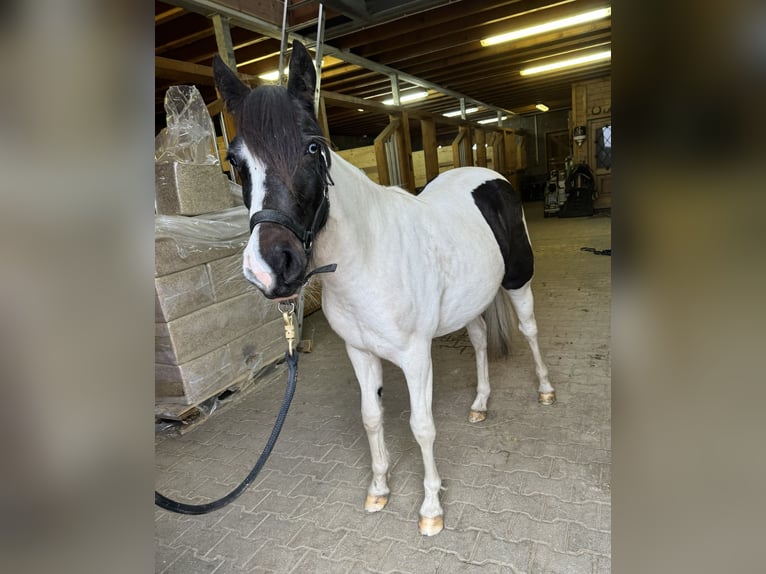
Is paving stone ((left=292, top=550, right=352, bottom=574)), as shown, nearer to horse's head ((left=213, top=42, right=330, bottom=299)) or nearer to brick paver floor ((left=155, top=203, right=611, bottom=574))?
brick paver floor ((left=155, top=203, right=611, bottom=574))

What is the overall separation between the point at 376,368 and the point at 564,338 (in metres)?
2.40

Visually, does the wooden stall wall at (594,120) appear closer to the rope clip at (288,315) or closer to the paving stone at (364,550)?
the paving stone at (364,550)

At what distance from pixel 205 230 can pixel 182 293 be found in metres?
0.48

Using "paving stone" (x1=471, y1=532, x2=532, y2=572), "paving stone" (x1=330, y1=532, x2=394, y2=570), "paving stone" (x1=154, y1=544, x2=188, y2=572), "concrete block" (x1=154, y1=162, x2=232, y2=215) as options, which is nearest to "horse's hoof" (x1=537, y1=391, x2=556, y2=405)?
"paving stone" (x1=471, y1=532, x2=532, y2=572)

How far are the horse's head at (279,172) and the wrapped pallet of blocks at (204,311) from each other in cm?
184

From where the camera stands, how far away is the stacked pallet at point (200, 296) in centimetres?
288

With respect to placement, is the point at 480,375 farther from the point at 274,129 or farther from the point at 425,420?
the point at 274,129

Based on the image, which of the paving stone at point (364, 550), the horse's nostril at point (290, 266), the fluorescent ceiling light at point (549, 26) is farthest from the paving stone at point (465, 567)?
the fluorescent ceiling light at point (549, 26)

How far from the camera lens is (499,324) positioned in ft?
10.7

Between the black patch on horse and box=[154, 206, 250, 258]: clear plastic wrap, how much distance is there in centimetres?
165

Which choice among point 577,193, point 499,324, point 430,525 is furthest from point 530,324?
point 577,193

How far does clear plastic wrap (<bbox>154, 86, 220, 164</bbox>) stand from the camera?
318 cm
